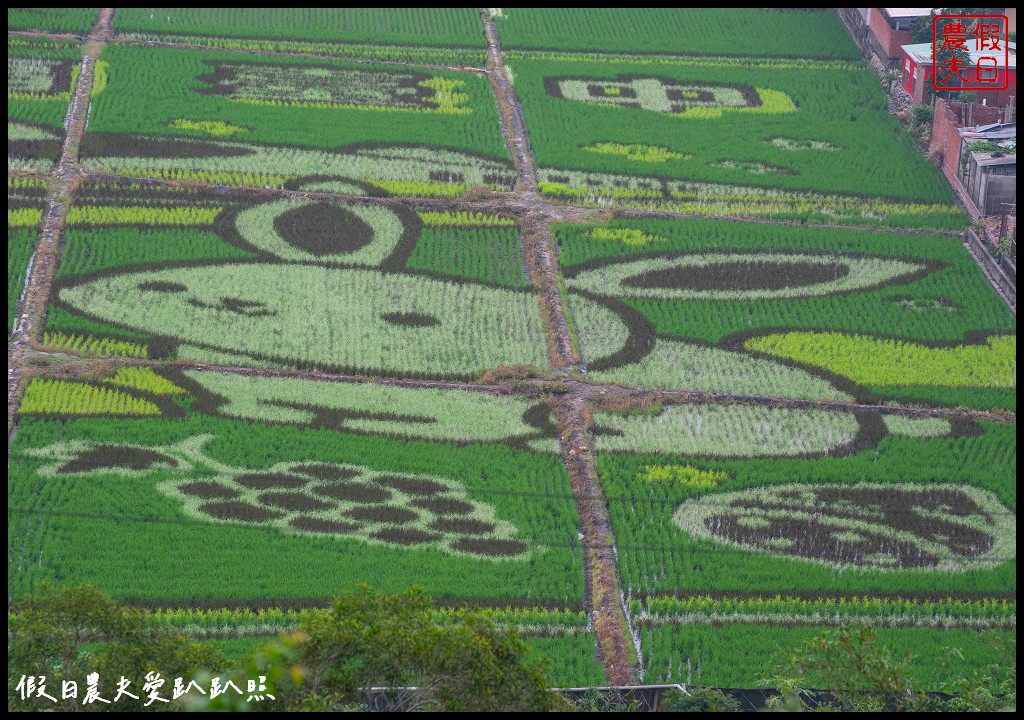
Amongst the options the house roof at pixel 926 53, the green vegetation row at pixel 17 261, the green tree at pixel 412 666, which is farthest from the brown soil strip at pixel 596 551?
the house roof at pixel 926 53

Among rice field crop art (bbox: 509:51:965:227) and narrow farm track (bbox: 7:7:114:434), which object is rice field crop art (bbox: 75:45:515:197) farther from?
rice field crop art (bbox: 509:51:965:227)

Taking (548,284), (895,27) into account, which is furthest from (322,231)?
(895,27)

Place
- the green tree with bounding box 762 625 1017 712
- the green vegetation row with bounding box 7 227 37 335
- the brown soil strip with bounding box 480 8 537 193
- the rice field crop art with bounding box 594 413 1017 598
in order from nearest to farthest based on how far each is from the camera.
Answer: the green tree with bounding box 762 625 1017 712, the rice field crop art with bounding box 594 413 1017 598, the green vegetation row with bounding box 7 227 37 335, the brown soil strip with bounding box 480 8 537 193

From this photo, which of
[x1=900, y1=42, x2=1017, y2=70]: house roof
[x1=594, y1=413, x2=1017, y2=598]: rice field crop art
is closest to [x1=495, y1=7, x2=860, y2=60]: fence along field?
[x1=900, y1=42, x2=1017, y2=70]: house roof

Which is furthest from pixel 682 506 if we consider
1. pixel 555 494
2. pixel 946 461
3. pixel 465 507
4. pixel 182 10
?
pixel 182 10

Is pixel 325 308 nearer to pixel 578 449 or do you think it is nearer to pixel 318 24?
pixel 578 449

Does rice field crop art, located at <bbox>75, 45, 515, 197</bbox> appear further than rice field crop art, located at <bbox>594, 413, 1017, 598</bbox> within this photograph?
Yes

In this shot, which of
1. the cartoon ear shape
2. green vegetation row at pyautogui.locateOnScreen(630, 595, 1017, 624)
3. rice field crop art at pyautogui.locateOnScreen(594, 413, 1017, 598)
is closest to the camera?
green vegetation row at pyautogui.locateOnScreen(630, 595, 1017, 624)

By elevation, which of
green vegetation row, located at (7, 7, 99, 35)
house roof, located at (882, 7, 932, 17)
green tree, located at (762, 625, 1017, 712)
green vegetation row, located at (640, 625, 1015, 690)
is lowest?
green vegetation row, located at (640, 625, 1015, 690)
